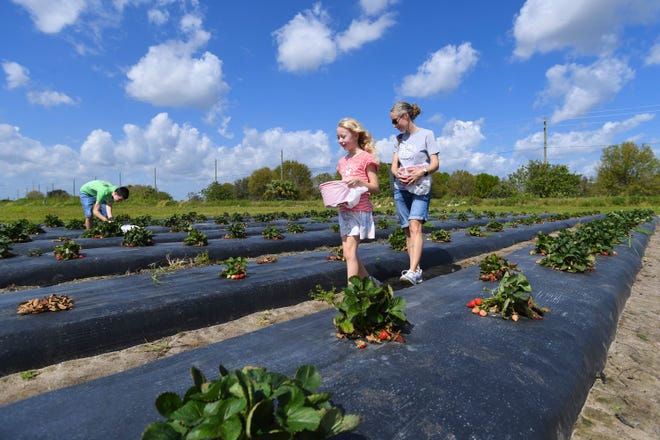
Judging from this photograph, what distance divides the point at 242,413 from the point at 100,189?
968cm

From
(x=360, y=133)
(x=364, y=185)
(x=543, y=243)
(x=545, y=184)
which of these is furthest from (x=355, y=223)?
(x=545, y=184)

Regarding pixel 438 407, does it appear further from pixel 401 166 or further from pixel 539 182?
pixel 539 182

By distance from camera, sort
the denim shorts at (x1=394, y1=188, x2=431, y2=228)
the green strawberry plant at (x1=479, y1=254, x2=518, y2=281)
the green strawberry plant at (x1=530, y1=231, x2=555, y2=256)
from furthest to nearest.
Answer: the green strawberry plant at (x1=530, y1=231, x2=555, y2=256) < the denim shorts at (x1=394, y1=188, x2=431, y2=228) < the green strawberry plant at (x1=479, y1=254, x2=518, y2=281)

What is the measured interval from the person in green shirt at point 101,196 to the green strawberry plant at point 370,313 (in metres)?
8.24

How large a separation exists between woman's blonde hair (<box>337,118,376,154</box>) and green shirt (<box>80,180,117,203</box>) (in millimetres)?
7898

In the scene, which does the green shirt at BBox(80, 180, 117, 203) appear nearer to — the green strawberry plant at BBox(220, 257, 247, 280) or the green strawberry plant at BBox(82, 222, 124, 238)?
the green strawberry plant at BBox(82, 222, 124, 238)

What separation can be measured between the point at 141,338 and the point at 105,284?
1.11 meters

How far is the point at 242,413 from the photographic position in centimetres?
117

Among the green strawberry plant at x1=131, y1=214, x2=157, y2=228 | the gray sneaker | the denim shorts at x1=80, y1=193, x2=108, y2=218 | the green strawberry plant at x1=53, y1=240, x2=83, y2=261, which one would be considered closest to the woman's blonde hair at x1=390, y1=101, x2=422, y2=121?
the gray sneaker

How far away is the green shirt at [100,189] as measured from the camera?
9109 mm

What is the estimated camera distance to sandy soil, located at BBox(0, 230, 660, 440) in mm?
2271

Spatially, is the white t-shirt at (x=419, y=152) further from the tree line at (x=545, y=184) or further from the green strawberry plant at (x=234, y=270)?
the tree line at (x=545, y=184)

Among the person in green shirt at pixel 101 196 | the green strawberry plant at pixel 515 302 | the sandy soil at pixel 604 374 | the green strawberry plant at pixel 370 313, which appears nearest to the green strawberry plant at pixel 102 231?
the person in green shirt at pixel 101 196

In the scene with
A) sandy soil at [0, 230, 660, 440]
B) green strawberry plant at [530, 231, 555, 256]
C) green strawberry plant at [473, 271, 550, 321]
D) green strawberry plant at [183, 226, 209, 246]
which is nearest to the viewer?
sandy soil at [0, 230, 660, 440]
